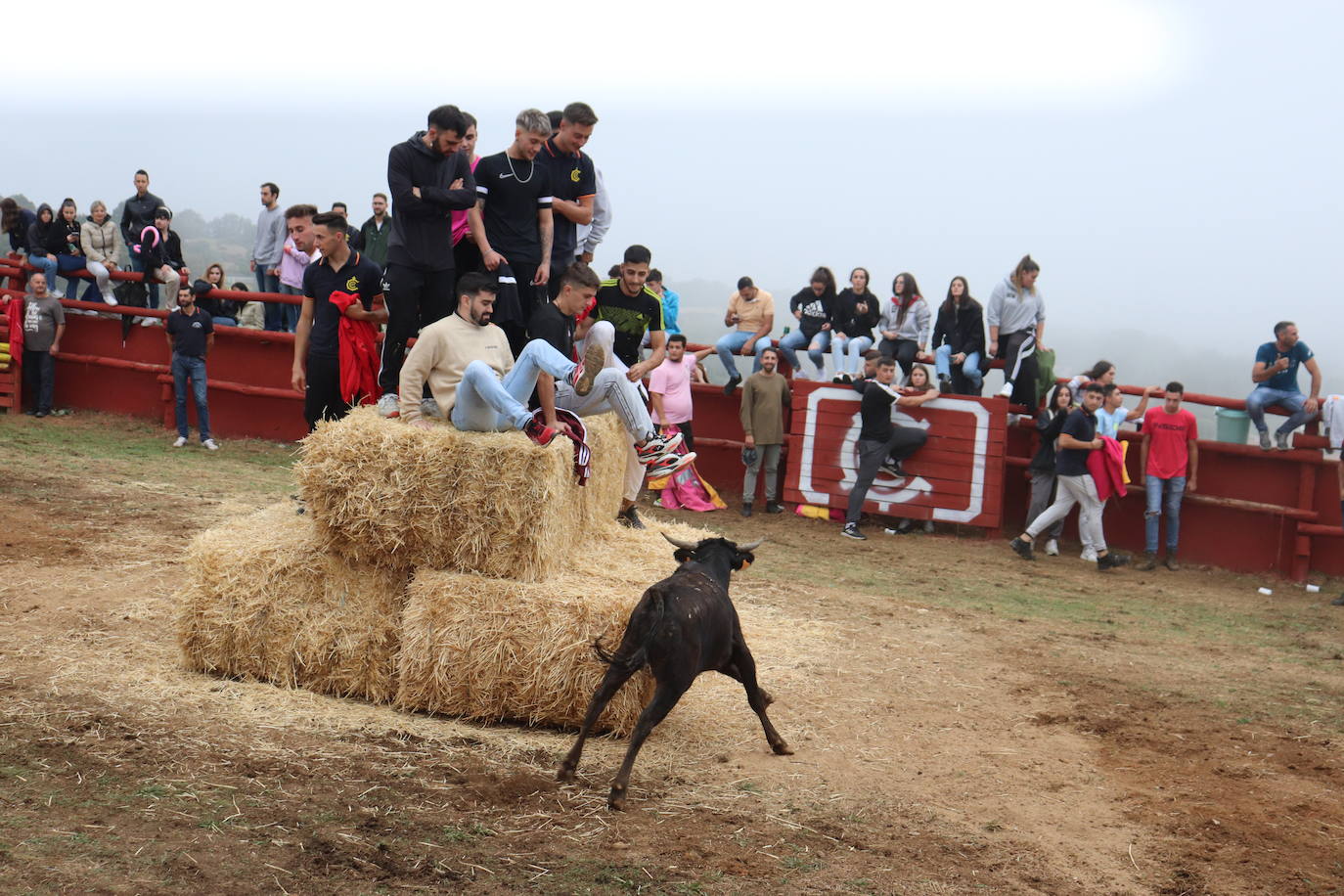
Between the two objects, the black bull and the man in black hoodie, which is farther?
the man in black hoodie

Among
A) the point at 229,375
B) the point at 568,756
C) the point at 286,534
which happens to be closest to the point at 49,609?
the point at 286,534

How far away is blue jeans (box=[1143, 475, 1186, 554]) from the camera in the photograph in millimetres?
14039

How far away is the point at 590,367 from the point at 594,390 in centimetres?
56

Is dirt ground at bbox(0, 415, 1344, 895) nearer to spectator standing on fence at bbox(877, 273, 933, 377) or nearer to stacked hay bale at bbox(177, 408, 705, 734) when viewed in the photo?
stacked hay bale at bbox(177, 408, 705, 734)

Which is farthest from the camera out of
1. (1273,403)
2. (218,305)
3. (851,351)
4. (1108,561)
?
(218,305)

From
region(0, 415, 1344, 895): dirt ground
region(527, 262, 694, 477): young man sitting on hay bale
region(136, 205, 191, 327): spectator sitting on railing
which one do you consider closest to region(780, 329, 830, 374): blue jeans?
region(0, 415, 1344, 895): dirt ground

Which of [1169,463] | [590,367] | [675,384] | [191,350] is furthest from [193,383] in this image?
[1169,463]

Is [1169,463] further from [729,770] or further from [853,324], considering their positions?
[729,770]

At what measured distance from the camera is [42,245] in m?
17.5

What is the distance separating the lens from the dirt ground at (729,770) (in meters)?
4.90

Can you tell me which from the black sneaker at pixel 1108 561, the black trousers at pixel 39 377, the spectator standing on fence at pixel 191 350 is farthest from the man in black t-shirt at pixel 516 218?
the black trousers at pixel 39 377

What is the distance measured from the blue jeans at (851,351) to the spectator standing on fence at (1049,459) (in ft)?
7.61

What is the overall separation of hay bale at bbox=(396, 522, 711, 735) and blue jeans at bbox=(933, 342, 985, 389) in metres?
9.24

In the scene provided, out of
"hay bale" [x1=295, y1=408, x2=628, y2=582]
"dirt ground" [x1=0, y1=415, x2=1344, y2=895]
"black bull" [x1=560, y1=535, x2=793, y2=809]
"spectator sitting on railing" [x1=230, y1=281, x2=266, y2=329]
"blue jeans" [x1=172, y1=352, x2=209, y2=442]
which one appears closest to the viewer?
"dirt ground" [x1=0, y1=415, x2=1344, y2=895]
